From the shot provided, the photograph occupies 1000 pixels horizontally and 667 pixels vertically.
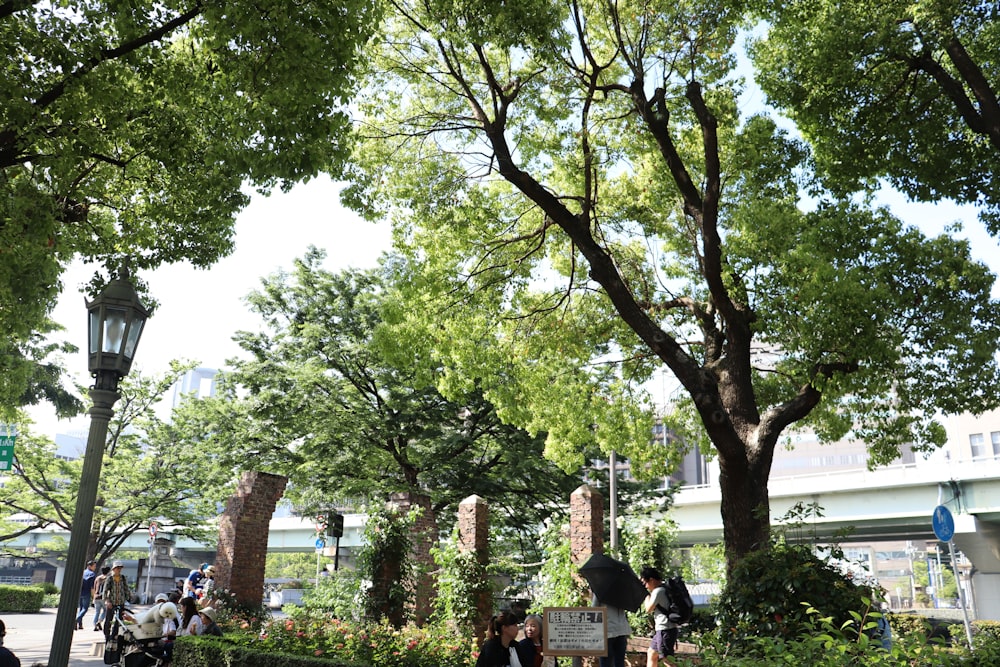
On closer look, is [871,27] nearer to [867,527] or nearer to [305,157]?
[305,157]

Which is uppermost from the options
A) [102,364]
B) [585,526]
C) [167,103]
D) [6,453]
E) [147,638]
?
[167,103]

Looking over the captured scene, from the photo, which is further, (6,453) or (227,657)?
(6,453)

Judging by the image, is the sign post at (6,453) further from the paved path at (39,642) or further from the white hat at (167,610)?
the white hat at (167,610)

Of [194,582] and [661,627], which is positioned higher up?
[194,582]

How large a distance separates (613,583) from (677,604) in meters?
0.85

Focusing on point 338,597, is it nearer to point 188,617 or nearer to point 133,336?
point 188,617

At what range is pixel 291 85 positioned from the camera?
26.7 feet

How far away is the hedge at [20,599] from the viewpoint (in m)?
31.8

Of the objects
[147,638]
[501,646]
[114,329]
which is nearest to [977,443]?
[501,646]

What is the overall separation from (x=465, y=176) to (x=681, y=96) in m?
4.01

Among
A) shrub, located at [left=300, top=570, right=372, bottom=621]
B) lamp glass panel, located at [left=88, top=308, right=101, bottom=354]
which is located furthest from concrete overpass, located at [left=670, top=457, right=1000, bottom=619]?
lamp glass panel, located at [left=88, top=308, right=101, bottom=354]

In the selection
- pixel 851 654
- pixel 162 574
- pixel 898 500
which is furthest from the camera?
pixel 162 574

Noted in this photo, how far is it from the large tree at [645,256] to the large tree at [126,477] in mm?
17247

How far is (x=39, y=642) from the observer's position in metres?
18.6
